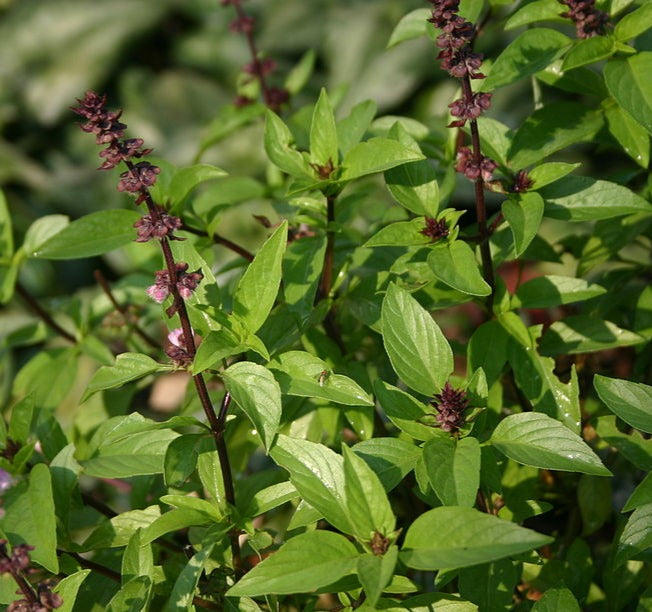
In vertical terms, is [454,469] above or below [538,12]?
below

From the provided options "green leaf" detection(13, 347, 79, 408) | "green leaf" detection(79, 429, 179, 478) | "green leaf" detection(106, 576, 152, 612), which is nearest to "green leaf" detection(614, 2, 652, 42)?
"green leaf" detection(79, 429, 179, 478)

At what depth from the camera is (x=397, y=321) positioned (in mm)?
988

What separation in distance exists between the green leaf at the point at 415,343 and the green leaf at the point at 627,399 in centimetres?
18

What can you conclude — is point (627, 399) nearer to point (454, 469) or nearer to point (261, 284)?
point (454, 469)

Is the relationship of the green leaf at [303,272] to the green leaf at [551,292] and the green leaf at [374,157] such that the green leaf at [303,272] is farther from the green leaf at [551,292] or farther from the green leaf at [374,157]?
the green leaf at [551,292]

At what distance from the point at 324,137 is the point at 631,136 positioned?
1.51ft

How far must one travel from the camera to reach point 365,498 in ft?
2.84

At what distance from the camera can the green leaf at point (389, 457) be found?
94 centimetres

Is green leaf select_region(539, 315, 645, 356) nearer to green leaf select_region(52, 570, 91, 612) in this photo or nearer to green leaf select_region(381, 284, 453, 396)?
green leaf select_region(381, 284, 453, 396)

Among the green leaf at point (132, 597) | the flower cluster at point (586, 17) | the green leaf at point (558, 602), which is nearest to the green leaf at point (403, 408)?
the green leaf at point (558, 602)

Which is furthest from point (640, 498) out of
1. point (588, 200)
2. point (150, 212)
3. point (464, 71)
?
point (150, 212)

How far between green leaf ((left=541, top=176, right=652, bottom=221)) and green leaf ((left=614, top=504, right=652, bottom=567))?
39 cm

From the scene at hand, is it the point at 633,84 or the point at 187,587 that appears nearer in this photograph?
the point at 187,587

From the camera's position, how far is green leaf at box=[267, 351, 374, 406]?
95cm
